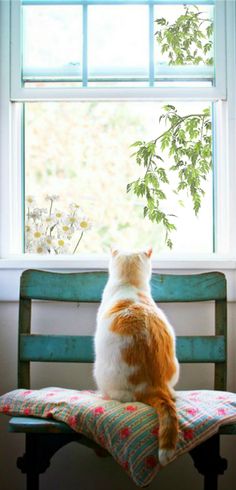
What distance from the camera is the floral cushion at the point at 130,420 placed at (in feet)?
5.12

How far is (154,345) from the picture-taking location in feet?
5.76

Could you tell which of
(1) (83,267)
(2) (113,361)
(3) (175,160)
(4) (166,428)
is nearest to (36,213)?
(1) (83,267)

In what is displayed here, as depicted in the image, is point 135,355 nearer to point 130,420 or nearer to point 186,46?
point 130,420

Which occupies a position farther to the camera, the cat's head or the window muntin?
the window muntin

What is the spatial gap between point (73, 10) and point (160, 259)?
105cm

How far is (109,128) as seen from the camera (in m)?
2.45

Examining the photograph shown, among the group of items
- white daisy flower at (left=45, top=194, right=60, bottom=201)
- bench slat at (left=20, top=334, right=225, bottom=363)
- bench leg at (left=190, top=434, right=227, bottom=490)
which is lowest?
bench leg at (left=190, top=434, right=227, bottom=490)

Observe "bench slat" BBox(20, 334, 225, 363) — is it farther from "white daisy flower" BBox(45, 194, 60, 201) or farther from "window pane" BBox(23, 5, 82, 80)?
"window pane" BBox(23, 5, 82, 80)

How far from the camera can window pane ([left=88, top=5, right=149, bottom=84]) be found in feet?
7.91

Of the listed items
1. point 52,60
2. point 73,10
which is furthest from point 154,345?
point 73,10

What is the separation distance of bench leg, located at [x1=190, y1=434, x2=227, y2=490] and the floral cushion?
81mm

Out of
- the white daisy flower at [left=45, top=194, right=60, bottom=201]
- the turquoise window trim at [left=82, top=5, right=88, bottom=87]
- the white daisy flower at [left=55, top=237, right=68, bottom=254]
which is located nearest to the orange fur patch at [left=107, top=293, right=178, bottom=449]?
the white daisy flower at [left=55, top=237, right=68, bottom=254]

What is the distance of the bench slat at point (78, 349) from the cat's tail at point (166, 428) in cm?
49

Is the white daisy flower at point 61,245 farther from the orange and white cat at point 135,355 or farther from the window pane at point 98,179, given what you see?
the orange and white cat at point 135,355
